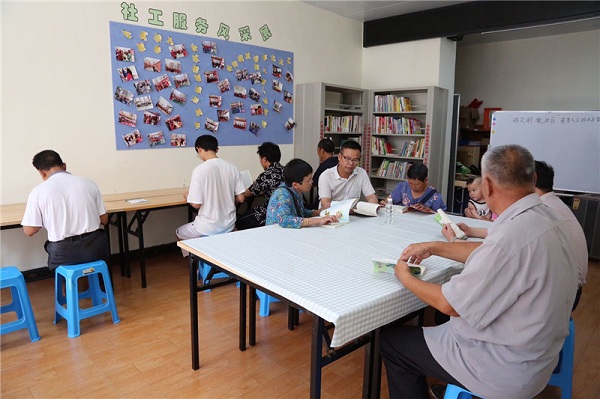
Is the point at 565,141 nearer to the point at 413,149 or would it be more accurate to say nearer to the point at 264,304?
the point at 413,149

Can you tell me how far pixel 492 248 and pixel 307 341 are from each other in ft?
5.62

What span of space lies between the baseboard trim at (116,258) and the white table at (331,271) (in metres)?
2.18

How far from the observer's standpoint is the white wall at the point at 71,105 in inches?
133

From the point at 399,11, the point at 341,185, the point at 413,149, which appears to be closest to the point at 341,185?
the point at 341,185

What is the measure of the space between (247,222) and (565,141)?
395 centimetres

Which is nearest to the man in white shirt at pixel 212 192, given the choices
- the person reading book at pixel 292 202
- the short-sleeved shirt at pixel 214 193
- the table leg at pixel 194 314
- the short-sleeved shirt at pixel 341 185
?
the short-sleeved shirt at pixel 214 193

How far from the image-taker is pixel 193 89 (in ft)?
14.4

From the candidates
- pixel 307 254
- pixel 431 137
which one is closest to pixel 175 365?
pixel 307 254

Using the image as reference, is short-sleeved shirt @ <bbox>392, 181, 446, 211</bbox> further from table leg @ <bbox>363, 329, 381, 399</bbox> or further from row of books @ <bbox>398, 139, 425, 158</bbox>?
row of books @ <bbox>398, 139, 425, 158</bbox>

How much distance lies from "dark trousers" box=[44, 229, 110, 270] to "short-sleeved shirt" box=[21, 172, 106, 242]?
4cm

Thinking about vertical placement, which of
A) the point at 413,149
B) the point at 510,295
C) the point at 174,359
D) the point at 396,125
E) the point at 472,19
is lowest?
the point at 174,359

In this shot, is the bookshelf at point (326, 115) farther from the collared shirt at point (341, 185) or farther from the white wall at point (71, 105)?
the collared shirt at point (341, 185)

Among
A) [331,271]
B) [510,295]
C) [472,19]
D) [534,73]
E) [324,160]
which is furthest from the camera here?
[534,73]

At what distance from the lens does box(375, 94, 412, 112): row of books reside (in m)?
5.66
